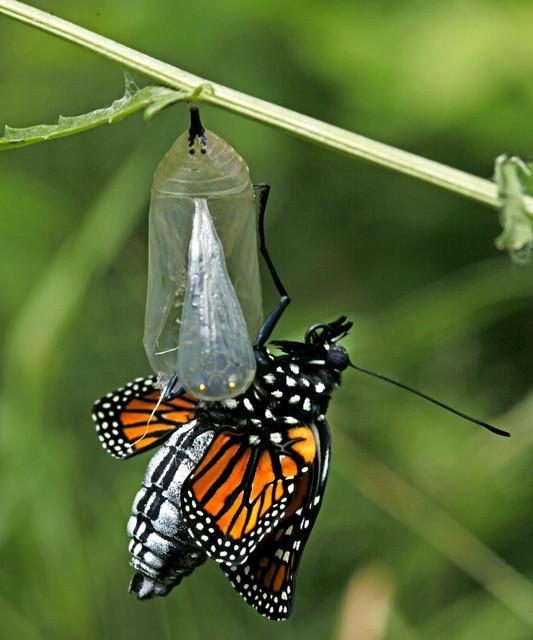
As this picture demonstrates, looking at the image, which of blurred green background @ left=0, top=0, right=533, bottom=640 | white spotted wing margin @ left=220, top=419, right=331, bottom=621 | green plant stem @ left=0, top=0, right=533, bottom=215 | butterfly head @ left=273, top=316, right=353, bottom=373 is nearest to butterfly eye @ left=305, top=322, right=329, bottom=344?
butterfly head @ left=273, top=316, right=353, bottom=373

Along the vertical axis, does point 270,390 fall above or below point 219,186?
below

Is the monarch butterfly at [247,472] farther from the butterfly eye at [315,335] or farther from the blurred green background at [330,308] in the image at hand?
the blurred green background at [330,308]

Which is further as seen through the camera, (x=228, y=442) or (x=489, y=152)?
(x=489, y=152)

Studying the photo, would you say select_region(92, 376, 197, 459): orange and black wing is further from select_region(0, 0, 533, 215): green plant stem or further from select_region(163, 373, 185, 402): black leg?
select_region(0, 0, 533, 215): green plant stem

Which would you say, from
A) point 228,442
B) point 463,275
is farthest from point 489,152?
point 228,442

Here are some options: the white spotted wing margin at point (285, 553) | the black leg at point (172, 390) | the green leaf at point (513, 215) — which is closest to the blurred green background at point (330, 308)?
the white spotted wing margin at point (285, 553)

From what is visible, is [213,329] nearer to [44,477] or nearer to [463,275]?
[44,477]
